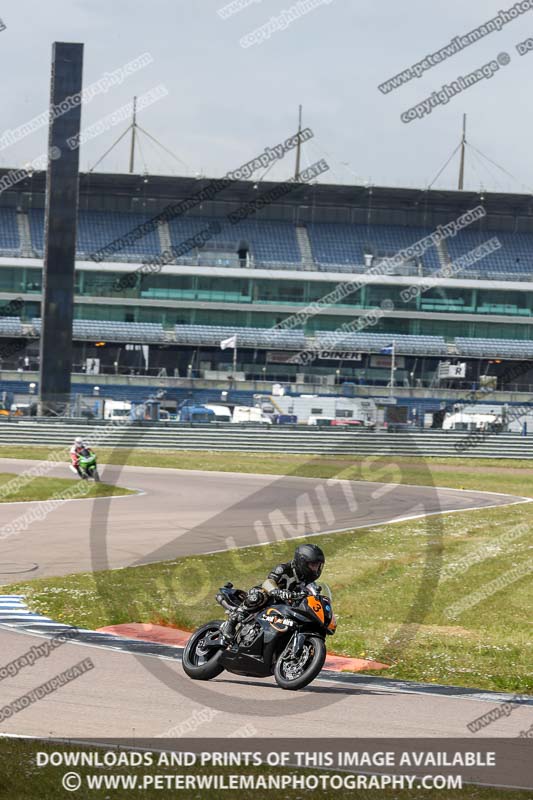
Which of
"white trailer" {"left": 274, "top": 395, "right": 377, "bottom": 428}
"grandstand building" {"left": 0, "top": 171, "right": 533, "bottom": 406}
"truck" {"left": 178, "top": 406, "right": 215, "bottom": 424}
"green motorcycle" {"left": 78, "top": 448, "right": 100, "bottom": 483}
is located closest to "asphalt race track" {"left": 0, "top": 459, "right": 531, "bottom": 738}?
"green motorcycle" {"left": 78, "top": 448, "right": 100, "bottom": 483}

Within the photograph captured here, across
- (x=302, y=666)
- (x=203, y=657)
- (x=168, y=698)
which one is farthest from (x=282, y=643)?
(x=168, y=698)

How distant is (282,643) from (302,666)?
1.04 ft

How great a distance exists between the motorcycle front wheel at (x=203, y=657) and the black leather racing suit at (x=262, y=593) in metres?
0.29

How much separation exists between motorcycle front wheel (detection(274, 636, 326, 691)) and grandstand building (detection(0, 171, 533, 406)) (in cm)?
6982

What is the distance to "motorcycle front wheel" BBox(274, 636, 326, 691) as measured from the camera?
34.5 feet

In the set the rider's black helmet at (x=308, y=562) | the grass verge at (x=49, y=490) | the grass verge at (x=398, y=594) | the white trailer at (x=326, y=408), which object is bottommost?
the grass verge at (x=49, y=490)

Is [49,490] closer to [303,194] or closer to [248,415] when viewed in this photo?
[248,415]

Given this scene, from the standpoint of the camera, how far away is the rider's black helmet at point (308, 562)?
11.0 m

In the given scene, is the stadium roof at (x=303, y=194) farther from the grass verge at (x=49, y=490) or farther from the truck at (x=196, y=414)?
the grass verge at (x=49, y=490)

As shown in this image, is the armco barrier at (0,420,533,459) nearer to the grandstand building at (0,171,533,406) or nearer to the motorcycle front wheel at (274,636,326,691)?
the grandstand building at (0,171,533,406)

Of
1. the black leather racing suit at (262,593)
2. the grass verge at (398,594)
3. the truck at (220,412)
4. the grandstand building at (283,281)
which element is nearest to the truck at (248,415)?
the truck at (220,412)

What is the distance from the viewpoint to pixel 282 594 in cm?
1098

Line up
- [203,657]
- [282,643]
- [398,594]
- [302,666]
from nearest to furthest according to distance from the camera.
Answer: [302,666] → [282,643] → [203,657] → [398,594]

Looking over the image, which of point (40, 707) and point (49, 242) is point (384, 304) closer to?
point (49, 242)
